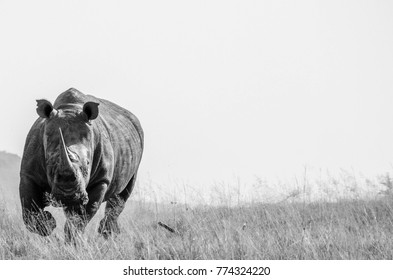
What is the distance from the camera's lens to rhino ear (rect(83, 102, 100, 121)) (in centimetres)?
541

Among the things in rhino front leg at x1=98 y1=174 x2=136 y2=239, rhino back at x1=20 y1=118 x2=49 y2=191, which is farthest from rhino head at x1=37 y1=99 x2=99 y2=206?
rhino front leg at x1=98 y1=174 x2=136 y2=239

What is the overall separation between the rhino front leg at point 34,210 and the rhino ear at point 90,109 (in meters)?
0.82

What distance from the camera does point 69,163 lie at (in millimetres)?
4703

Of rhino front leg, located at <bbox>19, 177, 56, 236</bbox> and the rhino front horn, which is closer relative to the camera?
the rhino front horn

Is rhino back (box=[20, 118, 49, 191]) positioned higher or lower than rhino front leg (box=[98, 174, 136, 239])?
higher

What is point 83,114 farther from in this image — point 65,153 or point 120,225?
point 120,225

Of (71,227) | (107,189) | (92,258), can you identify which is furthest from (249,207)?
(92,258)

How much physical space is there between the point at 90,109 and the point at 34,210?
108 cm

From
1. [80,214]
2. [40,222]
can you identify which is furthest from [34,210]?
[80,214]

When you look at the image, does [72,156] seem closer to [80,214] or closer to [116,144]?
[80,214]

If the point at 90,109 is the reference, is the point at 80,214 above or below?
below

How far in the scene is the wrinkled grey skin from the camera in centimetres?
488

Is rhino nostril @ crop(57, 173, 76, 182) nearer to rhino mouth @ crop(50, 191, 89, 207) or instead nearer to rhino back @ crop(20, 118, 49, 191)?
rhino mouth @ crop(50, 191, 89, 207)

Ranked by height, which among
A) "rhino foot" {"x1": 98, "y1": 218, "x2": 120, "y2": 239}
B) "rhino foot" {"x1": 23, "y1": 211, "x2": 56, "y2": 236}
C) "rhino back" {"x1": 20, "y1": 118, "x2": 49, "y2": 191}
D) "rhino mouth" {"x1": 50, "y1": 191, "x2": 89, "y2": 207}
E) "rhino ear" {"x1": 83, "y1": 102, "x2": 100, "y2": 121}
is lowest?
"rhino foot" {"x1": 98, "y1": 218, "x2": 120, "y2": 239}
